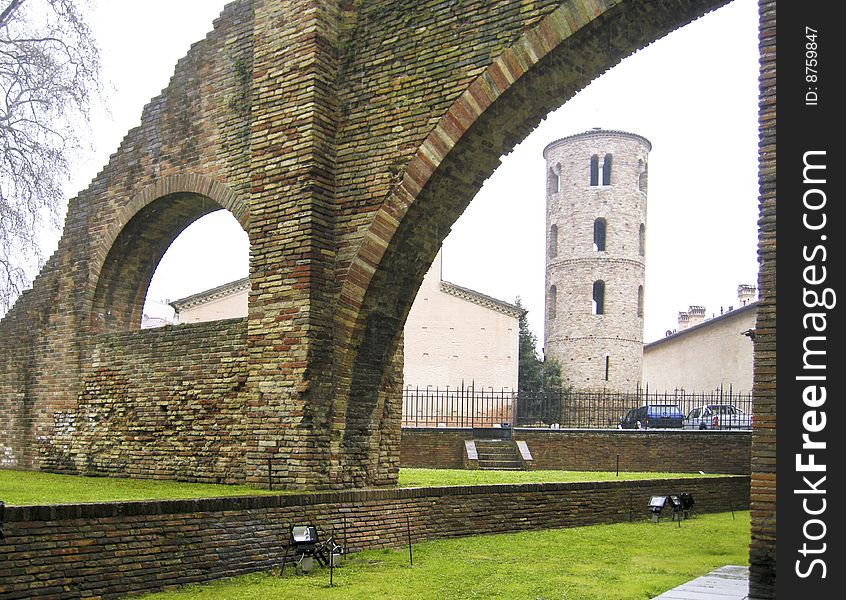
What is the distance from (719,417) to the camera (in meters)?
22.2

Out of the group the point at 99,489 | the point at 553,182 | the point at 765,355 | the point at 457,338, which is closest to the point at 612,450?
the point at 99,489

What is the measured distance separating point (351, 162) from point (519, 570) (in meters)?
4.50

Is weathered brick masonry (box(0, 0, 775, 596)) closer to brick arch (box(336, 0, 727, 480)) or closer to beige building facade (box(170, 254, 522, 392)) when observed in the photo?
brick arch (box(336, 0, 727, 480))

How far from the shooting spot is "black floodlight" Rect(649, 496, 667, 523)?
12219 millimetres

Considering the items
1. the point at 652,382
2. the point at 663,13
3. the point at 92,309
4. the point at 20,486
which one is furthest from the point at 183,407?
the point at 652,382

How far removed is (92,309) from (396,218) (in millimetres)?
5479

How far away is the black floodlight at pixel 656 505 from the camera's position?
12219 millimetres

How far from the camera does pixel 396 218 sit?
31.2ft

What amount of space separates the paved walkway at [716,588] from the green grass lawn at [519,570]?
31 centimetres

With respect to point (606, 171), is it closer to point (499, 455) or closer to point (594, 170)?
point (594, 170)

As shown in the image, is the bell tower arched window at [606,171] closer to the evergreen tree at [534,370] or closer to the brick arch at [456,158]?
the evergreen tree at [534,370]

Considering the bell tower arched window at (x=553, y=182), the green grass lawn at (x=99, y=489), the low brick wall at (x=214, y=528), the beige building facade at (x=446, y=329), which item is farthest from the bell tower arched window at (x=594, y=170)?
the low brick wall at (x=214, y=528)

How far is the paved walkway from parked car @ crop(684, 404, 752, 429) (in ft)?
47.1

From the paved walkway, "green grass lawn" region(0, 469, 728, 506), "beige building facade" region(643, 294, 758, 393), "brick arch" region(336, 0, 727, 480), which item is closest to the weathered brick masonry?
"brick arch" region(336, 0, 727, 480)
